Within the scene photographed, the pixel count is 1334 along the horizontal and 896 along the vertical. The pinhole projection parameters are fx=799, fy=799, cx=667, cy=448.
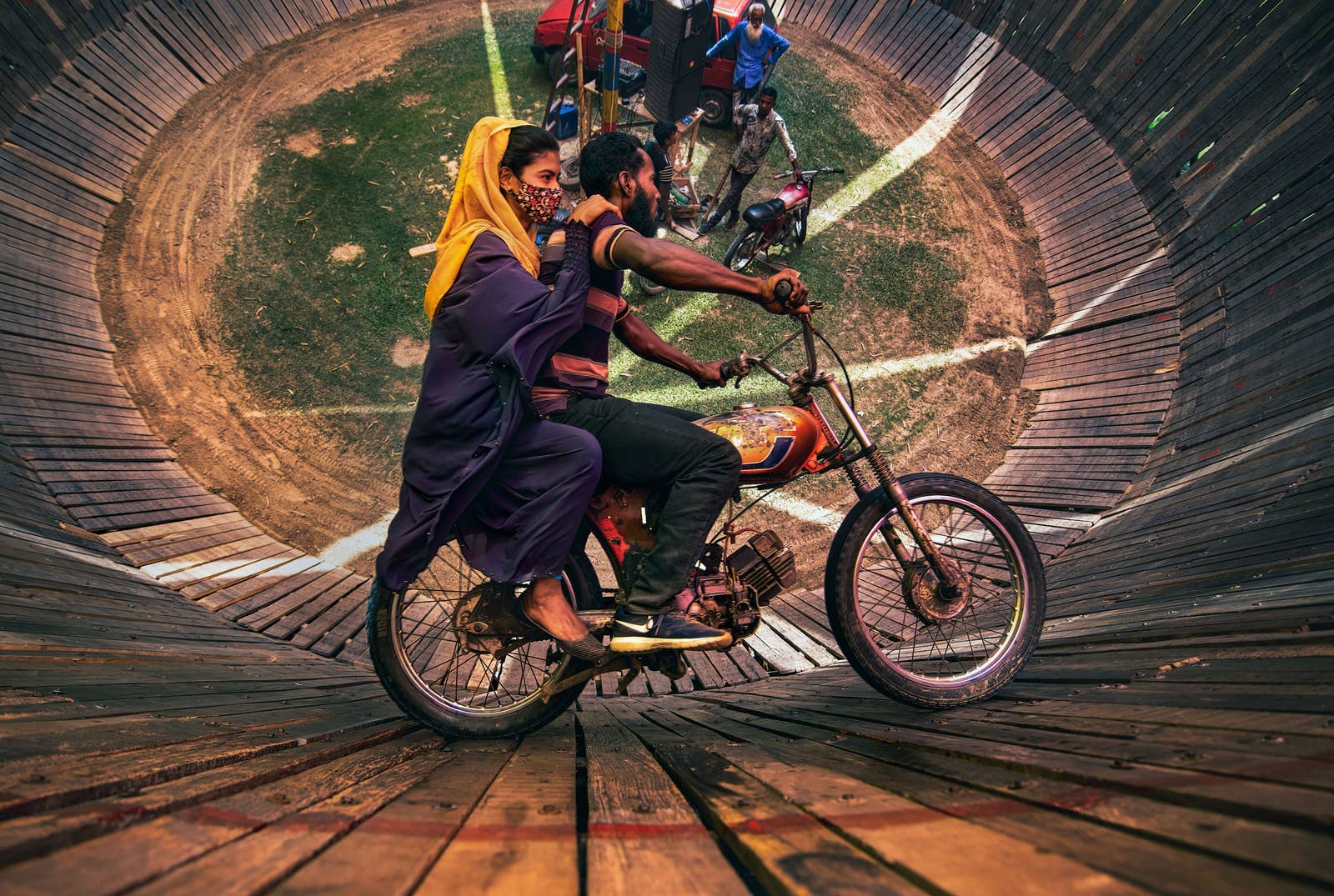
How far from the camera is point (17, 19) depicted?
359 inches

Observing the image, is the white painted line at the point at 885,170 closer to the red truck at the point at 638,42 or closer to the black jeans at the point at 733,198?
the black jeans at the point at 733,198

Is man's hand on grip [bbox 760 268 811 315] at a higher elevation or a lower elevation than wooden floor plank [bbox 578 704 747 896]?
higher

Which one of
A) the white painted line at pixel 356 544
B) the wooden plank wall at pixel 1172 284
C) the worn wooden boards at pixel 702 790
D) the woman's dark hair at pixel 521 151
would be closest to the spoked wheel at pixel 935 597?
the worn wooden boards at pixel 702 790

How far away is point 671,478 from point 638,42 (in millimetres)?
11603

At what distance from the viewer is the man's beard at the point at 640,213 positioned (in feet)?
12.0

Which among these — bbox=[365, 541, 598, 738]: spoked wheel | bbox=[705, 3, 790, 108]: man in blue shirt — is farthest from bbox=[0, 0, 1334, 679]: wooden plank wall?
bbox=[705, 3, 790, 108]: man in blue shirt

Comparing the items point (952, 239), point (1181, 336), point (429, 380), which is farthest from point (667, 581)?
point (952, 239)

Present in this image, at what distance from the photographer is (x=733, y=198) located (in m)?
10.8

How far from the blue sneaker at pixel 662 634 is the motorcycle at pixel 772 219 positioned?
23.0 feet

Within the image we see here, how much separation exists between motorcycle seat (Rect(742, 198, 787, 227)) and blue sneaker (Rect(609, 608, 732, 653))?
23.7 feet

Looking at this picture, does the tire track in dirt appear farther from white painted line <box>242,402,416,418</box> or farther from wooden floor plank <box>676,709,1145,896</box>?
wooden floor plank <box>676,709,1145,896</box>

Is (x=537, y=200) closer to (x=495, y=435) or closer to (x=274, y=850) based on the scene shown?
(x=495, y=435)

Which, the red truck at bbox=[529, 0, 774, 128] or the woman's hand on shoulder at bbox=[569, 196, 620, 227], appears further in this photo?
the red truck at bbox=[529, 0, 774, 128]

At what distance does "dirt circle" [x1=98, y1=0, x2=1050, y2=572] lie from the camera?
7469 mm
